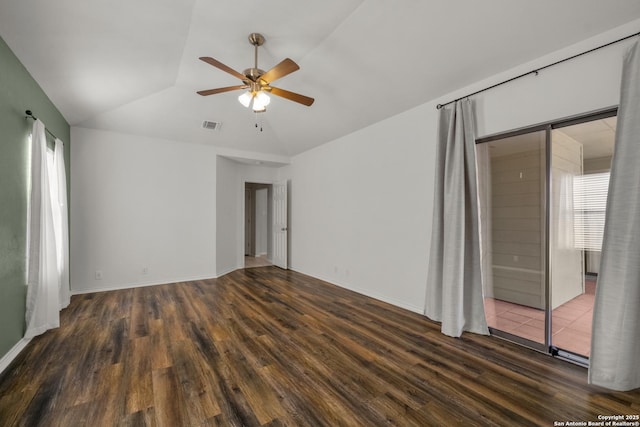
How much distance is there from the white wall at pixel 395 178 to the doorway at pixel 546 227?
11.4 inches

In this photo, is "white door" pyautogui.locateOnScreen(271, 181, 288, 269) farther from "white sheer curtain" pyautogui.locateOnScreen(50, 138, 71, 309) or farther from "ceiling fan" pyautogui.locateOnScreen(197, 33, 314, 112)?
"white sheer curtain" pyautogui.locateOnScreen(50, 138, 71, 309)

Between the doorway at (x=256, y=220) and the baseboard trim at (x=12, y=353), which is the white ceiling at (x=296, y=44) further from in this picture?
the doorway at (x=256, y=220)

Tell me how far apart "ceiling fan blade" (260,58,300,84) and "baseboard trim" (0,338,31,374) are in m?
3.44

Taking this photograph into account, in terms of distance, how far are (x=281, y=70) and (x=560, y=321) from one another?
3.78m

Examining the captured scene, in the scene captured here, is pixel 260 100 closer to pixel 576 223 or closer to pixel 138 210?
pixel 576 223

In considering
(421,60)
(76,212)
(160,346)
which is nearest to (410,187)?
(421,60)

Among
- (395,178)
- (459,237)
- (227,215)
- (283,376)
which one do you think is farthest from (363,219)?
(227,215)

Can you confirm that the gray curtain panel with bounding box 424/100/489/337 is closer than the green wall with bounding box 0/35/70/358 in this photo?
No

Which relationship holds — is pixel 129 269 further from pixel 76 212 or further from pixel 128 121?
pixel 128 121

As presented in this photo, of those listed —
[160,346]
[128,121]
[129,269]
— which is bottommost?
[160,346]

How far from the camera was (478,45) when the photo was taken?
272 cm

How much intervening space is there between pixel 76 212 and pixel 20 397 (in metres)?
3.54

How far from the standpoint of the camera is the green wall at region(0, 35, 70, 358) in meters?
2.37

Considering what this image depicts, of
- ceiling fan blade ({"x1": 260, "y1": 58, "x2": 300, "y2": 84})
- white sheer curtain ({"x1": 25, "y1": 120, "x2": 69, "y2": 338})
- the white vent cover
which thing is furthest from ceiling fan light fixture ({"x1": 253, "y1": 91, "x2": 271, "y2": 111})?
the white vent cover
